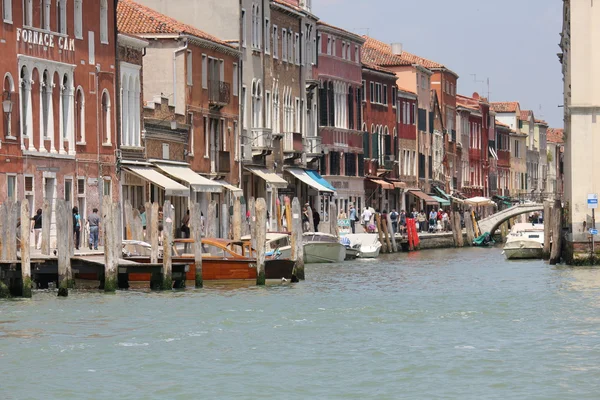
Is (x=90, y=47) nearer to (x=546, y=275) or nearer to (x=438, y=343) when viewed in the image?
(x=546, y=275)

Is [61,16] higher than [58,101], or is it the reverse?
[61,16]

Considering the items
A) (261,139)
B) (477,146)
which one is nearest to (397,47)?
(477,146)

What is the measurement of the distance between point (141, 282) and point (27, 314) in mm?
6638

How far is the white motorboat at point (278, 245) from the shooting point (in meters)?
47.2

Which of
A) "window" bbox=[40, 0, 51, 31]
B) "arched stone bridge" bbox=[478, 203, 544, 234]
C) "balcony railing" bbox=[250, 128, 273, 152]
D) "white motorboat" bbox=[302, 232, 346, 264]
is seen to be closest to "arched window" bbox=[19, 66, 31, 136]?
"window" bbox=[40, 0, 51, 31]

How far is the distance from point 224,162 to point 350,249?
5645 millimetres

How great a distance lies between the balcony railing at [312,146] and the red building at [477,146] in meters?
41.5

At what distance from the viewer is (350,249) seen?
62156 mm

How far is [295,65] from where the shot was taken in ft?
241

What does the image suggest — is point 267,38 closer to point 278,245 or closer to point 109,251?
point 278,245

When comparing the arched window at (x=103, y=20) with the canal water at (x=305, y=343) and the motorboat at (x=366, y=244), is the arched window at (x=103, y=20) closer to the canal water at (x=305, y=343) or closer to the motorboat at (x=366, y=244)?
the canal water at (x=305, y=343)

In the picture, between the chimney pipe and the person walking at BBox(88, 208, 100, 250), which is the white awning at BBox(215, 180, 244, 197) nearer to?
the person walking at BBox(88, 208, 100, 250)

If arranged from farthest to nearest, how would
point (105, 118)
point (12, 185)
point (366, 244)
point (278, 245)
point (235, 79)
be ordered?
1. point (235, 79)
2. point (366, 244)
3. point (105, 118)
4. point (278, 245)
5. point (12, 185)

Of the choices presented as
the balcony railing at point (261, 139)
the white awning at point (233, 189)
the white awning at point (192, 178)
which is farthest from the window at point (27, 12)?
the balcony railing at point (261, 139)
